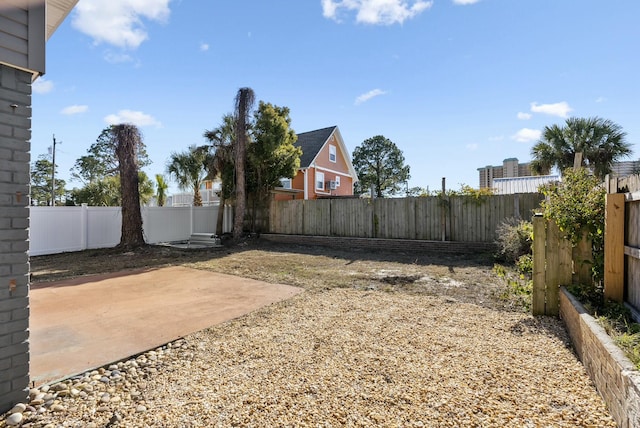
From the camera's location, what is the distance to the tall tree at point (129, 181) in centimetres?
1073

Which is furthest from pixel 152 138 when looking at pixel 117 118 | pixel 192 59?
pixel 192 59

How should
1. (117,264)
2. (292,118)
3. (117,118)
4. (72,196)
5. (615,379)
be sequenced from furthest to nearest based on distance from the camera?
(72,196), (292,118), (117,118), (117,264), (615,379)

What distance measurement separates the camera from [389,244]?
1138cm

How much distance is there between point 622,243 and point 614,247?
69 mm

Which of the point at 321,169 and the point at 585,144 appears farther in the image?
the point at 321,169

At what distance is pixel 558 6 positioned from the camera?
6574 mm

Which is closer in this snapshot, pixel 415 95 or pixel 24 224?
pixel 24 224

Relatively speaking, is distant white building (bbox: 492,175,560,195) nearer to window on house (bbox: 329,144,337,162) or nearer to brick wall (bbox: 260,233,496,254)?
brick wall (bbox: 260,233,496,254)

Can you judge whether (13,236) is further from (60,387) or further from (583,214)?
(583,214)

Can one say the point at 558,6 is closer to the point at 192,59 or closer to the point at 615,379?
the point at 615,379

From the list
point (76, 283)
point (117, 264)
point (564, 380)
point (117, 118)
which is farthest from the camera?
point (117, 118)

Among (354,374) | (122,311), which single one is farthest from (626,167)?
(122,311)

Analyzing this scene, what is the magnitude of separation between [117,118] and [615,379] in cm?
1321

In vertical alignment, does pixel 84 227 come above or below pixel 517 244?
above
